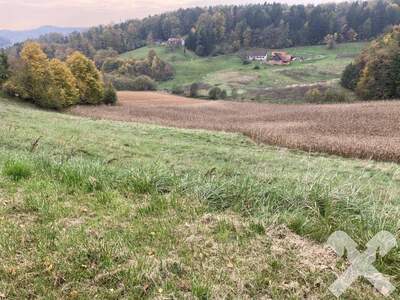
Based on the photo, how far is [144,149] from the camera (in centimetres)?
1961

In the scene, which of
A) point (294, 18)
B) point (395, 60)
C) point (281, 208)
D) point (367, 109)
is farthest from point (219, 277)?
point (294, 18)

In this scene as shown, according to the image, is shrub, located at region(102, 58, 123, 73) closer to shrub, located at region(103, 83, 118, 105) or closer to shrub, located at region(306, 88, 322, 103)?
shrub, located at region(103, 83, 118, 105)

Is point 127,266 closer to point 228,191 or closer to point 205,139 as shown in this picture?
point 228,191

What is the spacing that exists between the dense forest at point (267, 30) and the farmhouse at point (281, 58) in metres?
21.9

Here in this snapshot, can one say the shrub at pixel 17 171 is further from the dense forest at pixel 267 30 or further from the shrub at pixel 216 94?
the dense forest at pixel 267 30

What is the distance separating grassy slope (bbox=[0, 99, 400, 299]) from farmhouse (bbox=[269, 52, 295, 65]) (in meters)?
126

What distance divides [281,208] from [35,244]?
3.20 metres

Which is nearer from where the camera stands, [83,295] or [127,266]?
[83,295]

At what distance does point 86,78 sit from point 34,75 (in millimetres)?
12542

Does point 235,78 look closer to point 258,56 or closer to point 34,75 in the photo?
point 258,56

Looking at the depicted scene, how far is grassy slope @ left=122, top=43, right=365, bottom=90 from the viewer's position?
328 feet

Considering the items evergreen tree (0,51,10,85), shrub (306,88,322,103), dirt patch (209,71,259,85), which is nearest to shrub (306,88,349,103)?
shrub (306,88,322,103)

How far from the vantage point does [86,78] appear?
193 feet

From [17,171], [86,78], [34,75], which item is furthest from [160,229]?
[86,78]
